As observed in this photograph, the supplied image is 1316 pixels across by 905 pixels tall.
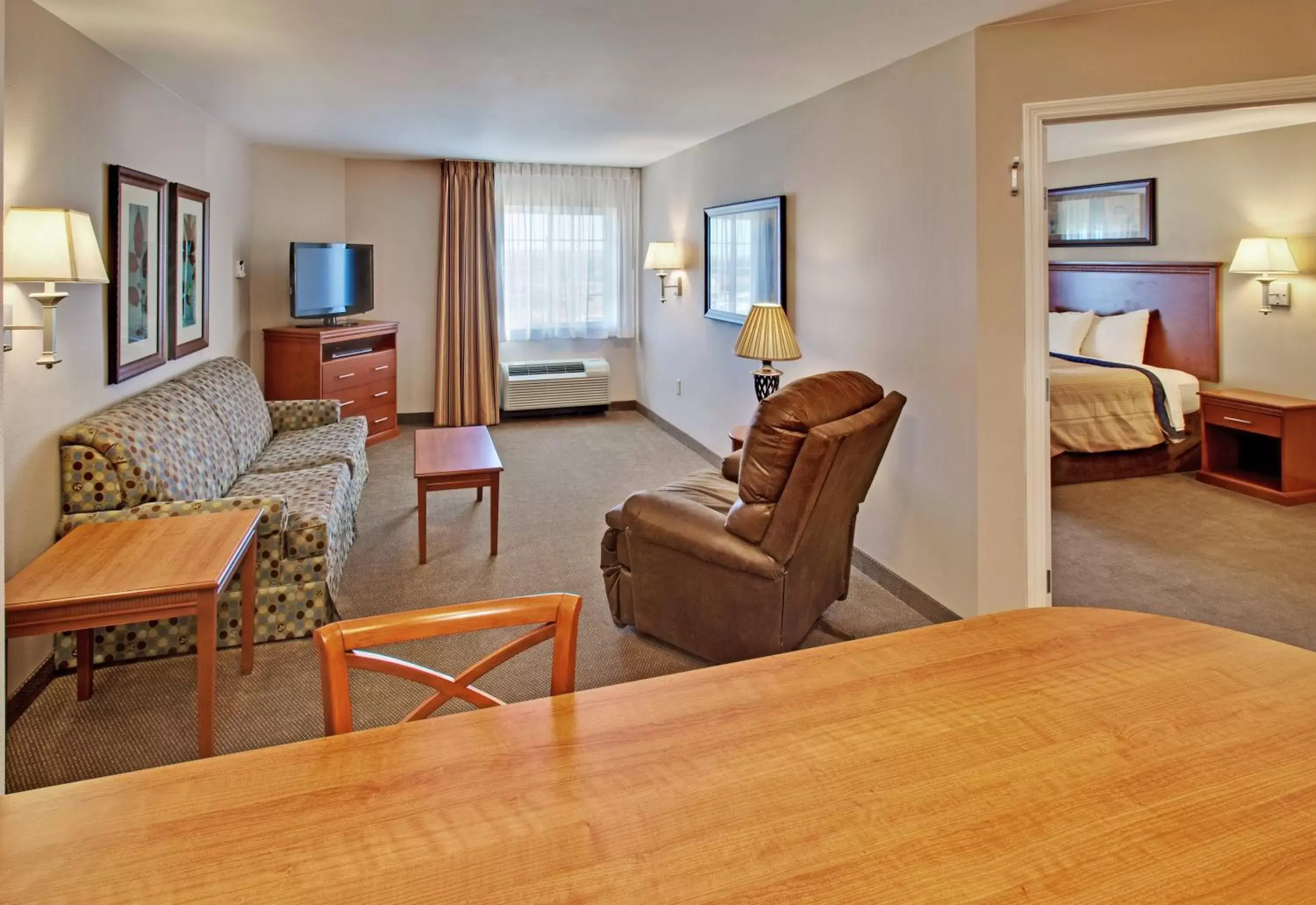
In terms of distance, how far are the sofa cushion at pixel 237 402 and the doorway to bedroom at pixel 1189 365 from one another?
4030 millimetres

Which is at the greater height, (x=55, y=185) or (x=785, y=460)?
(x=55, y=185)

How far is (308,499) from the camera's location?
3543 millimetres

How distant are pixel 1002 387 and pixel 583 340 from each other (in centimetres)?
562

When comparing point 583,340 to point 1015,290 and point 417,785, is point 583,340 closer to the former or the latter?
point 1015,290

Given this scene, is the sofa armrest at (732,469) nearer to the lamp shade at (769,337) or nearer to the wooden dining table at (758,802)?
the lamp shade at (769,337)

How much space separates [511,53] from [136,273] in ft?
6.30

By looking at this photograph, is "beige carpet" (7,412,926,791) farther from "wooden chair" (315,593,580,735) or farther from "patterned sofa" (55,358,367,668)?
"wooden chair" (315,593,580,735)

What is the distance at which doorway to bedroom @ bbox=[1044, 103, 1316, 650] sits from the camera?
4.21 metres

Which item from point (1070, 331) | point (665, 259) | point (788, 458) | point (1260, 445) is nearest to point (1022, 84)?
point (788, 458)

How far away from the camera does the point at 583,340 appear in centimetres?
827

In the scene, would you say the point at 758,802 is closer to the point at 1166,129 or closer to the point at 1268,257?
the point at 1268,257

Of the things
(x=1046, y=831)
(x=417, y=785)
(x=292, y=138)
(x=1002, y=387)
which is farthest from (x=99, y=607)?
(x=292, y=138)

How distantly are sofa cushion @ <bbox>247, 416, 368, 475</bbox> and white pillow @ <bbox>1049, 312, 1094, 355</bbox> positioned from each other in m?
5.26

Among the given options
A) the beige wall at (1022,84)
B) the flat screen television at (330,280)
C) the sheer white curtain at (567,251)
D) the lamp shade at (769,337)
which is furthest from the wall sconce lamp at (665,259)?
the beige wall at (1022,84)
